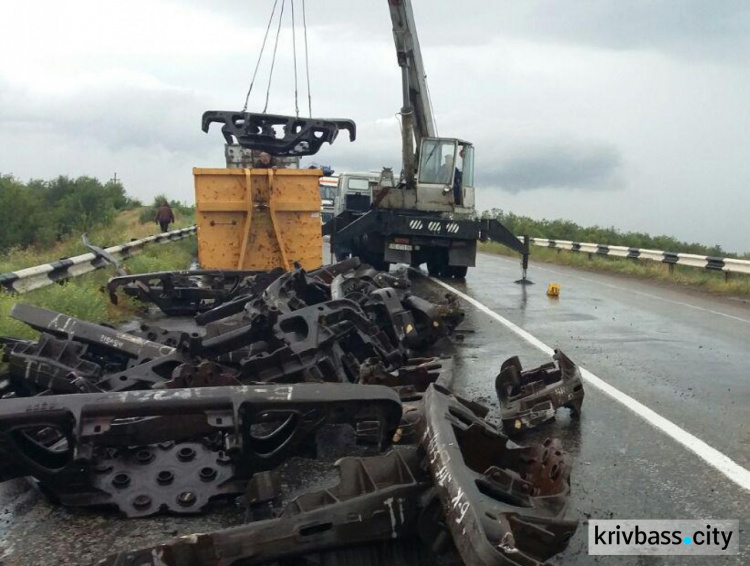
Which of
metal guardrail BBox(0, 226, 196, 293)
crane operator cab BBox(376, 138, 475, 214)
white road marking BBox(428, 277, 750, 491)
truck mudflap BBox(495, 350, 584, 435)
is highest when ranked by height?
crane operator cab BBox(376, 138, 475, 214)

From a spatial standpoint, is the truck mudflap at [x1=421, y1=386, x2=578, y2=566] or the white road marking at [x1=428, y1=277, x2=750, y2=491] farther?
the white road marking at [x1=428, y1=277, x2=750, y2=491]

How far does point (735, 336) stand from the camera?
10.5 m

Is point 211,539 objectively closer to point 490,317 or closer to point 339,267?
point 339,267

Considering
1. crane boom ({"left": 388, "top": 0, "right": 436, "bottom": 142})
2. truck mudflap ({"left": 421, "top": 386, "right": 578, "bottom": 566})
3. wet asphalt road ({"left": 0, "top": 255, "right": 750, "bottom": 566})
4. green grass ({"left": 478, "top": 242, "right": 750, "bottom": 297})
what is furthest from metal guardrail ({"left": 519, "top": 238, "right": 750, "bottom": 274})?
truck mudflap ({"left": 421, "top": 386, "right": 578, "bottom": 566})

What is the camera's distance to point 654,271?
72.2ft

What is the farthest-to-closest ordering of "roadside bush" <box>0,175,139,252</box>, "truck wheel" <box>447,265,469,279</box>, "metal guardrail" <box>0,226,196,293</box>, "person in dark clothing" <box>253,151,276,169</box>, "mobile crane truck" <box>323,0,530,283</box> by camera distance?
"roadside bush" <box>0,175,139,252</box>, "truck wheel" <box>447,265,469,279</box>, "mobile crane truck" <box>323,0,530,283</box>, "person in dark clothing" <box>253,151,276,169</box>, "metal guardrail" <box>0,226,196,293</box>

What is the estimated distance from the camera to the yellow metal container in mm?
12898

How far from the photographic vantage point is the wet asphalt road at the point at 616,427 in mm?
3436

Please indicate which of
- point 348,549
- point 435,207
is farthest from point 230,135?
point 348,549

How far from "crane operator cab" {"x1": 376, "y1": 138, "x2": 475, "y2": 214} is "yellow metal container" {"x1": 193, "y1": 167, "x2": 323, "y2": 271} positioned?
5513 mm

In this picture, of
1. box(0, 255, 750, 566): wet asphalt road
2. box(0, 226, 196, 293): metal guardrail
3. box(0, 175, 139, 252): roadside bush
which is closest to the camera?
box(0, 255, 750, 566): wet asphalt road

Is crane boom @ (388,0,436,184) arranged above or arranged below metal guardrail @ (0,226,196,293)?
above

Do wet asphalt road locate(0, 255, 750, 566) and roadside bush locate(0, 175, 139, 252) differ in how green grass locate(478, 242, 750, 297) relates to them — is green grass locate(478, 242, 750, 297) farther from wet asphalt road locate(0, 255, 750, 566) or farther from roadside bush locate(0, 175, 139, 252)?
roadside bush locate(0, 175, 139, 252)

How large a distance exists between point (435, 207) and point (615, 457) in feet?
46.7
